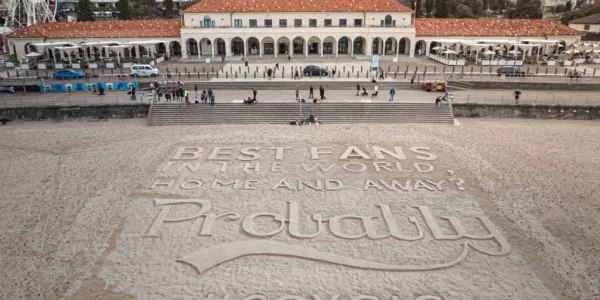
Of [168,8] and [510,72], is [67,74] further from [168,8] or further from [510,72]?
[168,8]

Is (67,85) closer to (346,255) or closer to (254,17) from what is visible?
(254,17)

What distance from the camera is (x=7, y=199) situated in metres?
20.4

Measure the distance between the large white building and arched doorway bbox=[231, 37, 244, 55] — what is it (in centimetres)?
65

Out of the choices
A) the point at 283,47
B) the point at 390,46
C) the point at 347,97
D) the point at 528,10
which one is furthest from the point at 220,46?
the point at 528,10

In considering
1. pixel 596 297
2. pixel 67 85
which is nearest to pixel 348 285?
pixel 596 297

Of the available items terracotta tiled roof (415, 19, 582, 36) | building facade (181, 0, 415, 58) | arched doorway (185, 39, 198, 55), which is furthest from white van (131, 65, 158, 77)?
terracotta tiled roof (415, 19, 582, 36)

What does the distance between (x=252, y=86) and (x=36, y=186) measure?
21485 millimetres

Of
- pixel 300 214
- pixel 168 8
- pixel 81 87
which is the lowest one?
pixel 300 214

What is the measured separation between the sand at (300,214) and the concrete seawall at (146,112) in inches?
158

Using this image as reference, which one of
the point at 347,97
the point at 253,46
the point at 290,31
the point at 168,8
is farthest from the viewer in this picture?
the point at 168,8

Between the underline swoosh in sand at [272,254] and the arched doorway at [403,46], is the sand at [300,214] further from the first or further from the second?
the arched doorway at [403,46]

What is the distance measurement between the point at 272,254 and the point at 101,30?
4949 centimetres

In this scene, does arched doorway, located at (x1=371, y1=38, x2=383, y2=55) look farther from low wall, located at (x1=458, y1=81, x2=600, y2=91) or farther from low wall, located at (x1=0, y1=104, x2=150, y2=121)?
low wall, located at (x1=0, y1=104, x2=150, y2=121)

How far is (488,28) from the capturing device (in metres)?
56.4
